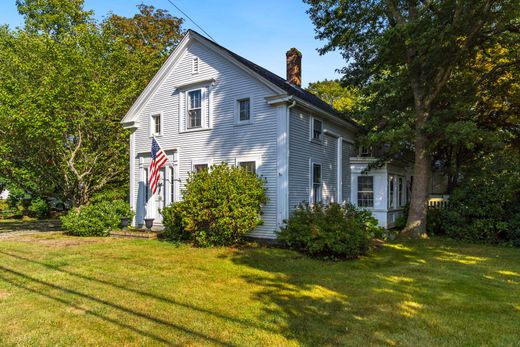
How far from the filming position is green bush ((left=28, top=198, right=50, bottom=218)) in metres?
23.1

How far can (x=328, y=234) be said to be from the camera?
9.26 m

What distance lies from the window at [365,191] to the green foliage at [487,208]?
2.76 meters

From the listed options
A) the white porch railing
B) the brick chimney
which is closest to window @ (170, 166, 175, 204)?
the brick chimney

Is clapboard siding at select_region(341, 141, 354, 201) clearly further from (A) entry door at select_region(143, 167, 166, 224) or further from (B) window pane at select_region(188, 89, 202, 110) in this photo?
(A) entry door at select_region(143, 167, 166, 224)

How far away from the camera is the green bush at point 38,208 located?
75.7ft

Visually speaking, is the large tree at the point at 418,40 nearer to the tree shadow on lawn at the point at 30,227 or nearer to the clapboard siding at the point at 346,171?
the clapboard siding at the point at 346,171

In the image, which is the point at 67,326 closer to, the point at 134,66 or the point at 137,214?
the point at 137,214

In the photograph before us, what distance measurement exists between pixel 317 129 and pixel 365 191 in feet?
14.3

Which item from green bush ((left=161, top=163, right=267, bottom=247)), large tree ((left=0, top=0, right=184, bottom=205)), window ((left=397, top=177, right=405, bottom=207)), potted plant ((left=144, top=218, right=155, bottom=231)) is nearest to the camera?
green bush ((left=161, top=163, right=267, bottom=247))

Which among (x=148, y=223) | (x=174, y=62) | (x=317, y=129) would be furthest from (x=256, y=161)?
(x=174, y=62)

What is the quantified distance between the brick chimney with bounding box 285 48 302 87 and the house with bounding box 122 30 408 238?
4.41 m

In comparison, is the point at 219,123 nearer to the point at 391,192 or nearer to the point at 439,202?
the point at 391,192

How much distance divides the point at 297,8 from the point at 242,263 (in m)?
11.6

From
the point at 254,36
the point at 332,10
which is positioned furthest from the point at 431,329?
the point at 332,10
